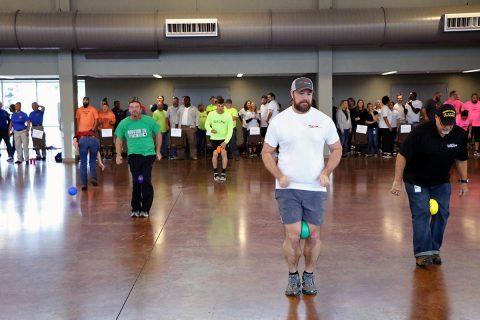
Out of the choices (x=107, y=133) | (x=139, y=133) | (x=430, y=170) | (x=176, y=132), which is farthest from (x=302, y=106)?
(x=176, y=132)

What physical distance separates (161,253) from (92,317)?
1958 millimetres

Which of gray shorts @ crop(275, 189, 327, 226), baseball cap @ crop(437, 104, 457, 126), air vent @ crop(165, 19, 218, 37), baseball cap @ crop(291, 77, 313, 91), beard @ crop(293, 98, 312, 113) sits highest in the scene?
air vent @ crop(165, 19, 218, 37)

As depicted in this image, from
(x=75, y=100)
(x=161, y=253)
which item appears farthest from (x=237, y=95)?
(x=161, y=253)

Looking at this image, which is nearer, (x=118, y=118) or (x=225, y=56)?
(x=225, y=56)

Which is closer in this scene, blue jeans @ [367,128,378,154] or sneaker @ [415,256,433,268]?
sneaker @ [415,256,433,268]

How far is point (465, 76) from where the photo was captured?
22078mm

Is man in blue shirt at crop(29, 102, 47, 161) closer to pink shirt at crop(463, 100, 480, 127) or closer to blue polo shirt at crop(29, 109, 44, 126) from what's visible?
blue polo shirt at crop(29, 109, 44, 126)

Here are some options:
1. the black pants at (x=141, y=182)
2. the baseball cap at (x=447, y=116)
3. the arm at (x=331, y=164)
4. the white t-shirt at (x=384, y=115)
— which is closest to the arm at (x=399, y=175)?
the baseball cap at (x=447, y=116)

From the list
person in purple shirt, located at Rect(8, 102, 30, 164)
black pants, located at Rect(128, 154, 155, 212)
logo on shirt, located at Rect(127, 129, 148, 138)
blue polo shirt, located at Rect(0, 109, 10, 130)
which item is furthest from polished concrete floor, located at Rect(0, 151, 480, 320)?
blue polo shirt, located at Rect(0, 109, 10, 130)

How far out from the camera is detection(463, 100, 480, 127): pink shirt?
17.3 meters

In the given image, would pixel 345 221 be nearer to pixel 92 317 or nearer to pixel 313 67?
pixel 92 317

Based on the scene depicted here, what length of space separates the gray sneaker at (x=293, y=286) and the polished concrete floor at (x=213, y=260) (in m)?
0.09

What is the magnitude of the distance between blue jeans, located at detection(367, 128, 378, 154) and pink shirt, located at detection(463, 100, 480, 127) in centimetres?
278

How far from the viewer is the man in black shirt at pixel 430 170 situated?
5.62 m
